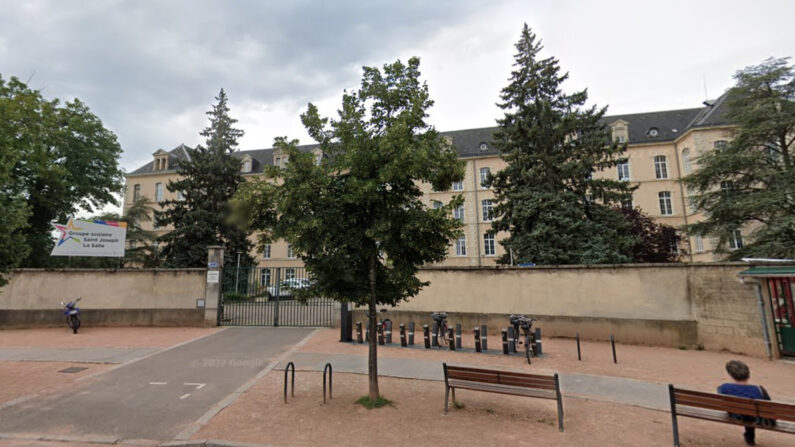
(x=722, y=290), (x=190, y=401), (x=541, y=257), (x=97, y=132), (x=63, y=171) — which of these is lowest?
(x=190, y=401)

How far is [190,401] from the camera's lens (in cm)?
680

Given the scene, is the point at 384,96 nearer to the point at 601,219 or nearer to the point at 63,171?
the point at 601,219

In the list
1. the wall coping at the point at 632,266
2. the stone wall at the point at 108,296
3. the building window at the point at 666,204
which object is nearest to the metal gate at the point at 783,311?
the wall coping at the point at 632,266

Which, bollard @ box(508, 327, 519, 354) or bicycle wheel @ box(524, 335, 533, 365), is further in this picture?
bollard @ box(508, 327, 519, 354)

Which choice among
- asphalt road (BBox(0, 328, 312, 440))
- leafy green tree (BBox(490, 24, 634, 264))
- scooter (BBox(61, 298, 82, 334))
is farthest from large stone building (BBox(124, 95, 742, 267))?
asphalt road (BBox(0, 328, 312, 440))

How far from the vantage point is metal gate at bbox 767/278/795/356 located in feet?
32.0

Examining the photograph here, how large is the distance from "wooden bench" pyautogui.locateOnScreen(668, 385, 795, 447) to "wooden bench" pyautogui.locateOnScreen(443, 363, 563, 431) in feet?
4.79

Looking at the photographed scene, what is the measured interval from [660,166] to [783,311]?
106 feet

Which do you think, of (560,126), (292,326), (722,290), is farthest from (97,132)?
(722,290)

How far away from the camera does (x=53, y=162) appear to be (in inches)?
1019

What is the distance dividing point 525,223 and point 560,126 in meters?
5.29

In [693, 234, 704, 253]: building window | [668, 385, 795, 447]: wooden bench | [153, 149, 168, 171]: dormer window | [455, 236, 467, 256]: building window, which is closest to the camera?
[668, 385, 795, 447]: wooden bench

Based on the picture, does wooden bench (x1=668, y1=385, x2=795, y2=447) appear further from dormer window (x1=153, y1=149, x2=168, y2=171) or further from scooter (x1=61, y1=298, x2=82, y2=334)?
dormer window (x1=153, y1=149, x2=168, y2=171)

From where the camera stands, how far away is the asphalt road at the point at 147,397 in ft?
18.6
